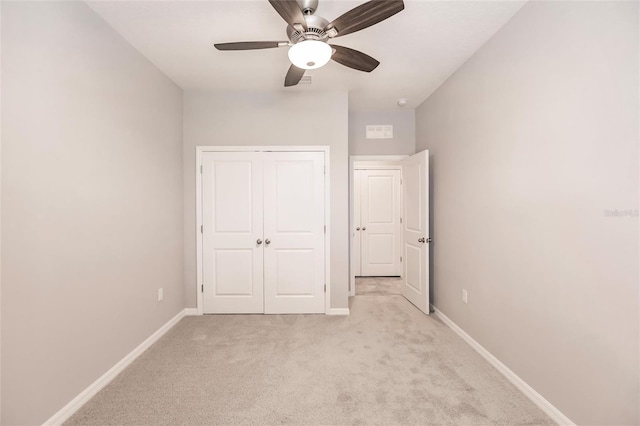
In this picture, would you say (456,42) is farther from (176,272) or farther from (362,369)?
(176,272)

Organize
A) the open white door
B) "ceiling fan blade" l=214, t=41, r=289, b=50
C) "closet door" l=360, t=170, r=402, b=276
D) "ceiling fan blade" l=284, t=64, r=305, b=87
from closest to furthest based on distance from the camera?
"ceiling fan blade" l=214, t=41, r=289, b=50 < "ceiling fan blade" l=284, t=64, r=305, b=87 < the open white door < "closet door" l=360, t=170, r=402, b=276

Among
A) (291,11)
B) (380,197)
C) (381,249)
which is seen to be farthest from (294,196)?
(381,249)

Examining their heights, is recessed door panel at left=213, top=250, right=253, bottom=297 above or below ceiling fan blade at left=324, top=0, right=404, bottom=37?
below

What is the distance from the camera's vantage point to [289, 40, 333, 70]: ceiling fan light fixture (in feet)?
5.52

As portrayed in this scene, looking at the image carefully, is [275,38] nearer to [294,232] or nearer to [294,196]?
[294,196]

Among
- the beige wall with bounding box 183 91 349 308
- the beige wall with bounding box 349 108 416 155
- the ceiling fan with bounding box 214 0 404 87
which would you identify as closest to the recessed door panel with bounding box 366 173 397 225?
the beige wall with bounding box 349 108 416 155

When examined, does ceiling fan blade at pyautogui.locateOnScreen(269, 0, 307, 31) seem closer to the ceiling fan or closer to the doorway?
the ceiling fan

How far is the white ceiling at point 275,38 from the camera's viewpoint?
2.00 meters

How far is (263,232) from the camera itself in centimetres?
345

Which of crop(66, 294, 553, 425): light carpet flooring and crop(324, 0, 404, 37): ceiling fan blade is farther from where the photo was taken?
crop(66, 294, 553, 425): light carpet flooring

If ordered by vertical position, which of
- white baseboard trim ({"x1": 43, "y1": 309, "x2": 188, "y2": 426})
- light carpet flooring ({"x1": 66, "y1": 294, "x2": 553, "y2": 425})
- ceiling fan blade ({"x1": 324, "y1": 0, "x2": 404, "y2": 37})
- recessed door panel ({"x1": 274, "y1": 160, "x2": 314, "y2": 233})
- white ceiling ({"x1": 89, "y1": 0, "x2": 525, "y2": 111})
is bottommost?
light carpet flooring ({"x1": 66, "y1": 294, "x2": 553, "y2": 425})

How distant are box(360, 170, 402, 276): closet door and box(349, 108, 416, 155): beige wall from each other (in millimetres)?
1389

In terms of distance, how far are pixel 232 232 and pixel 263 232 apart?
37 cm

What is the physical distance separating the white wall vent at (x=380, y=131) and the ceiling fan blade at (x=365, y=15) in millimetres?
2469
